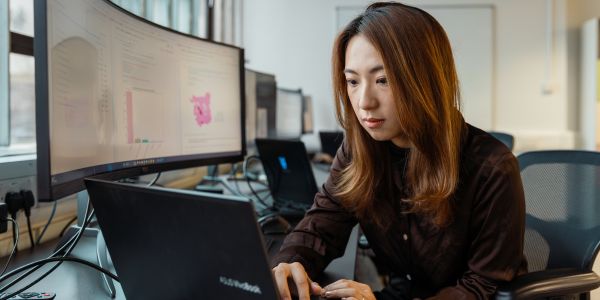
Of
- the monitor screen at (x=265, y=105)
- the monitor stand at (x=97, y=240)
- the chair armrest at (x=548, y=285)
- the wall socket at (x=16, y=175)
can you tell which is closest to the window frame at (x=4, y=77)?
the wall socket at (x=16, y=175)

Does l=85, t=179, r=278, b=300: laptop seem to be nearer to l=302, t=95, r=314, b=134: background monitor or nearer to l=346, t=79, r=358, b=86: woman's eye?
l=346, t=79, r=358, b=86: woman's eye

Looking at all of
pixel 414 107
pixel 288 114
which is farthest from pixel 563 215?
pixel 288 114

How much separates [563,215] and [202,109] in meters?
0.97

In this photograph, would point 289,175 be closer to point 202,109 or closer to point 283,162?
point 283,162

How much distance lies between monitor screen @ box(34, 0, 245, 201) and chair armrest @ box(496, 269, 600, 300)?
2.60 feet

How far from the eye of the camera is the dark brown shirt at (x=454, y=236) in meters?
0.83

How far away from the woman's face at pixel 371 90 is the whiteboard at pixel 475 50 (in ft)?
12.1

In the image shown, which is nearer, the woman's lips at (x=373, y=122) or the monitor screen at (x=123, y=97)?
the monitor screen at (x=123, y=97)

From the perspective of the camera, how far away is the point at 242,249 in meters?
0.47

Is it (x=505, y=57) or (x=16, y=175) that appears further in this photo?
(x=505, y=57)

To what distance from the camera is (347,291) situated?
2.40ft

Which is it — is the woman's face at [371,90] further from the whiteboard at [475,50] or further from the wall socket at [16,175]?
the whiteboard at [475,50]

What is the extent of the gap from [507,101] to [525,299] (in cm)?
403

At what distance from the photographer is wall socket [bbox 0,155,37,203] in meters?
0.96
